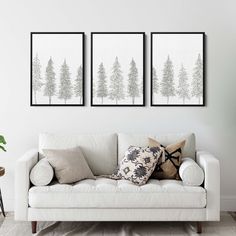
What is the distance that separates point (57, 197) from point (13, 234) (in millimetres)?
540

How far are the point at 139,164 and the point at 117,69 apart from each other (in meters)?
1.24

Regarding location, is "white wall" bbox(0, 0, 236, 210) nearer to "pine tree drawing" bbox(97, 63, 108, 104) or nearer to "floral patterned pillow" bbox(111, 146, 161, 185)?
"pine tree drawing" bbox(97, 63, 108, 104)

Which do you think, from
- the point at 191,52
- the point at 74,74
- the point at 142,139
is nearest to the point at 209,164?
the point at 142,139

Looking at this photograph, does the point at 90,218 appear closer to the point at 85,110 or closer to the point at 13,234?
the point at 13,234

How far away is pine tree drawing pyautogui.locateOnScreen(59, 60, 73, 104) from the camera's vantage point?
16.0 feet

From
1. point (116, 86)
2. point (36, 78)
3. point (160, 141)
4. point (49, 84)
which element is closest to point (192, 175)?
point (160, 141)

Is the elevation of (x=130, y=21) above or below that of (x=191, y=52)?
above

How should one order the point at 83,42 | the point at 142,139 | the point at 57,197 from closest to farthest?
the point at 57,197, the point at 142,139, the point at 83,42

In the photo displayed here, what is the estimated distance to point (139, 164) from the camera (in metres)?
4.12

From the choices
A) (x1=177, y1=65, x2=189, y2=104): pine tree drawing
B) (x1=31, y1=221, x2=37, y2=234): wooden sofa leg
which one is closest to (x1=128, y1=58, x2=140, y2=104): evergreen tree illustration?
(x1=177, y1=65, x2=189, y2=104): pine tree drawing

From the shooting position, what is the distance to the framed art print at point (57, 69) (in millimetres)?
4855

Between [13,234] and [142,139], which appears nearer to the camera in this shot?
[13,234]

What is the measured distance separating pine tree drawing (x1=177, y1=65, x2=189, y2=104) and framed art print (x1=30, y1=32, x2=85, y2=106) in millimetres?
1057

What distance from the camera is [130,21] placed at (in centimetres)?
487
